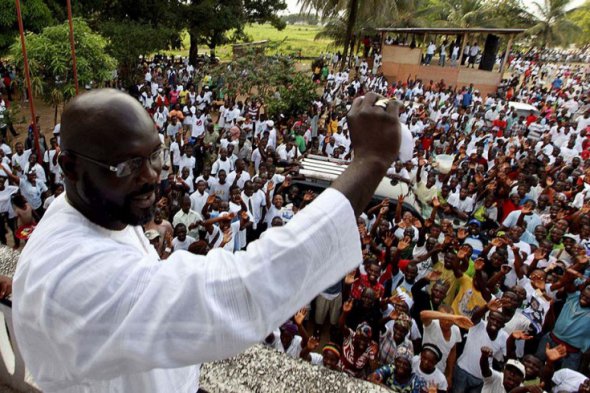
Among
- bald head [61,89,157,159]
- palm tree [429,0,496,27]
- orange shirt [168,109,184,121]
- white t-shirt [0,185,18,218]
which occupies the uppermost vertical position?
palm tree [429,0,496,27]

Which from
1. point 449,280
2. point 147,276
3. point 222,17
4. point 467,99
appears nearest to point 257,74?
point 222,17

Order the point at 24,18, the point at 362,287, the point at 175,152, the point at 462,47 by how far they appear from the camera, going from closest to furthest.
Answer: the point at 362,287, the point at 175,152, the point at 24,18, the point at 462,47

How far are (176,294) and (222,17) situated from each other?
21067 mm

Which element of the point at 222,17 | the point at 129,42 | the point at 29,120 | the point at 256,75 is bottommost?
the point at 29,120

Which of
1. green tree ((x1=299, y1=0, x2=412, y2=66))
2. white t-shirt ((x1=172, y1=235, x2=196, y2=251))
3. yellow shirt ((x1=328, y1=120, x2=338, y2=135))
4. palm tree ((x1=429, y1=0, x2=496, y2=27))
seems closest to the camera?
white t-shirt ((x1=172, y1=235, x2=196, y2=251))

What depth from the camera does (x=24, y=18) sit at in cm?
1288

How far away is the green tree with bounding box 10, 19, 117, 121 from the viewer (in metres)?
9.25

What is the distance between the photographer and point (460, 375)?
400cm

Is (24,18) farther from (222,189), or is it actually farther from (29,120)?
(222,189)

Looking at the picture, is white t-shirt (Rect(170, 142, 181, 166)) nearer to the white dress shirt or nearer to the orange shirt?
the orange shirt

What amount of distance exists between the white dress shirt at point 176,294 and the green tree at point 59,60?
9866 millimetres

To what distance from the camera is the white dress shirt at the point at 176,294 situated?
748mm

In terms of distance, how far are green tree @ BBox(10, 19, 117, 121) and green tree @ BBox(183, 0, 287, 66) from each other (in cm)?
1021

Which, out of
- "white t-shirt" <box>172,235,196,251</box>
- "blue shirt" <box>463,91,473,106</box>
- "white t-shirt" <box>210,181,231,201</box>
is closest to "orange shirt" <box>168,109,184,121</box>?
"white t-shirt" <box>210,181,231,201</box>
